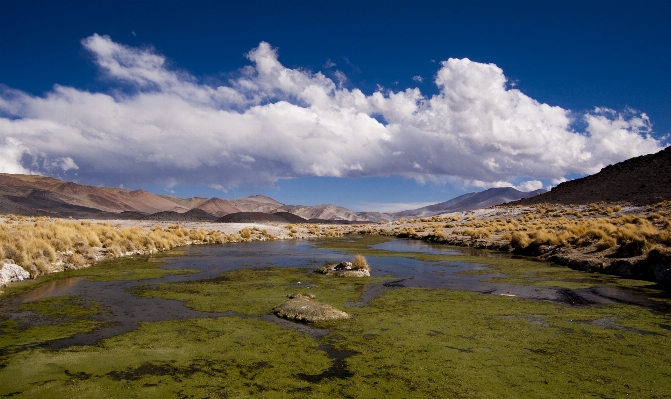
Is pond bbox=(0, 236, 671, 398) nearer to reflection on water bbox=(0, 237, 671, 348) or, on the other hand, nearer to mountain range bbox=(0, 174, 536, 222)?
reflection on water bbox=(0, 237, 671, 348)

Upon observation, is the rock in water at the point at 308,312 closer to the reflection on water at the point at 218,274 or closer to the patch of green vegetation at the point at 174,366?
the patch of green vegetation at the point at 174,366

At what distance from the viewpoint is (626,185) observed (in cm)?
5644

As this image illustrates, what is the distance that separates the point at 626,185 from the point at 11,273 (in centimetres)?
6452

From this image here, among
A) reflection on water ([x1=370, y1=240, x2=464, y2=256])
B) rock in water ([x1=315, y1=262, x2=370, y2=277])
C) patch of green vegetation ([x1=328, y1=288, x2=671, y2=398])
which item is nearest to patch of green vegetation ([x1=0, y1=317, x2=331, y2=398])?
patch of green vegetation ([x1=328, y1=288, x2=671, y2=398])

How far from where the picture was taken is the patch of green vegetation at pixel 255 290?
449 inches

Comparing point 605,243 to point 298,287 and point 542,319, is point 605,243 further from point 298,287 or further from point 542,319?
point 298,287

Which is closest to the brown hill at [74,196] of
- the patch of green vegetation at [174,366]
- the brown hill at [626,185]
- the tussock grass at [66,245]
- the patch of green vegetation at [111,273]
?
the tussock grass at [66,245]

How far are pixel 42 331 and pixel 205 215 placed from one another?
108668 mm

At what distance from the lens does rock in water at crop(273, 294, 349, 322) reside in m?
9.75

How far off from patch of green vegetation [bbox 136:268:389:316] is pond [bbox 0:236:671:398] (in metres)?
0.07

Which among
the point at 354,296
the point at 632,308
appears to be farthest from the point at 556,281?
the point at 354,296

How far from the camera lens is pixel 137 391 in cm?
588

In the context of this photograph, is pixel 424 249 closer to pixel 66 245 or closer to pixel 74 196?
pixel 66 245

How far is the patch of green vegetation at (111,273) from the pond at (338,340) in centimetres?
20
